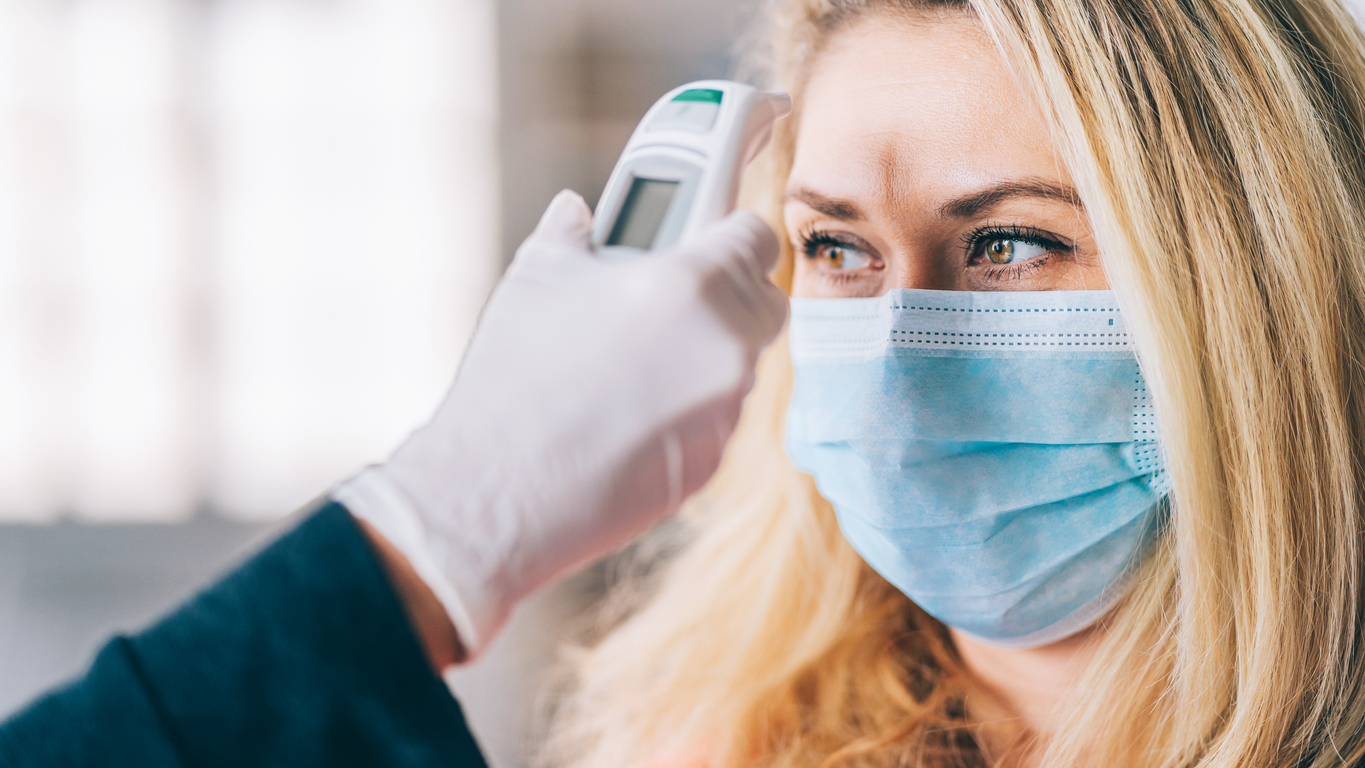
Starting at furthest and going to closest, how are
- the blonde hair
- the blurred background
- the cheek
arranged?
the blurred background
the cheek
the blonde hair

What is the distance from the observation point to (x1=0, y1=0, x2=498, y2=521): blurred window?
4.29m

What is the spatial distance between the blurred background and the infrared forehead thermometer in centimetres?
348

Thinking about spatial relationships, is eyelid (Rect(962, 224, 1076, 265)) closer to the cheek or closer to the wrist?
the cheek

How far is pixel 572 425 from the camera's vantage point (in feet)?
2.26

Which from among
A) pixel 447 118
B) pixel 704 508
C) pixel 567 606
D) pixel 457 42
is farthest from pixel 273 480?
pixel 704 508

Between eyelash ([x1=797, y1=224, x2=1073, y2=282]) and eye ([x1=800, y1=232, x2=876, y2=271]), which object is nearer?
eyelash ([x1=797, y1=224, x2=1073, y2=282])

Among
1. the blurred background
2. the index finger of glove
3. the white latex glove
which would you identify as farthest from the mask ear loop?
the blurred background

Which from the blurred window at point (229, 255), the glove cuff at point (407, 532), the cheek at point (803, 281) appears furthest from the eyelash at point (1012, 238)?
the blurred window at point (229, 255)

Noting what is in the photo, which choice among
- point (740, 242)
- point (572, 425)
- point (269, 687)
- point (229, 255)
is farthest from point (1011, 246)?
point (229, 255)

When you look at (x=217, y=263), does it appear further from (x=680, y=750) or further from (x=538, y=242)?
(x=538, y=242)

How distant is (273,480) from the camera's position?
4332 millimetres

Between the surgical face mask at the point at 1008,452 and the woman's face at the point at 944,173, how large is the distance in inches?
2.4

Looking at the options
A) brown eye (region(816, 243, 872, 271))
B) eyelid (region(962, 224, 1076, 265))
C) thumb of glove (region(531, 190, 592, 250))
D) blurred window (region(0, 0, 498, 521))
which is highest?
thumb of glove (region(531, 190, 592, 250))

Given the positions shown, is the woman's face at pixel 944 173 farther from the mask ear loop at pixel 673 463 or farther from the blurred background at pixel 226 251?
A: the blurred background at pixel 226 251
